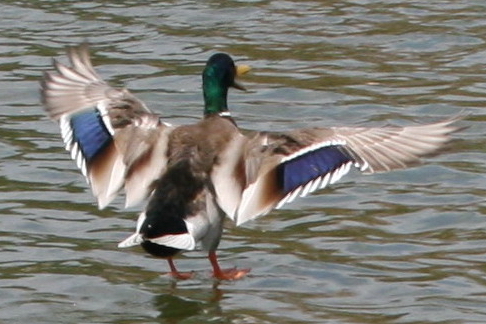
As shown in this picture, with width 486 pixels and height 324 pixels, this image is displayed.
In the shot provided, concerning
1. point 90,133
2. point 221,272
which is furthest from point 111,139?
point 221,272

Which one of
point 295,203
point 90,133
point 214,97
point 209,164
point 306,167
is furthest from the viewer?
point 295,203

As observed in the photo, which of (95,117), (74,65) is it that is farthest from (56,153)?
(95,117)

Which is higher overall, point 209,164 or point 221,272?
point 209,164

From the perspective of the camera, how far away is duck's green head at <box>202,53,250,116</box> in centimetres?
1005

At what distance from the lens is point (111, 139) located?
9.17 metres

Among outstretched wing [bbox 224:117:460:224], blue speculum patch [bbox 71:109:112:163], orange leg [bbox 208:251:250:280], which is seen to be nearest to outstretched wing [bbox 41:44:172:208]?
blue speculum patch [bbox 71:109:112:163]

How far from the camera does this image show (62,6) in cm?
1566

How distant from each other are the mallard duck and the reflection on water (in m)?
0.35

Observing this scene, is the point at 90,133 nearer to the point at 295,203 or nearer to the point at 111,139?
the point at 111,139

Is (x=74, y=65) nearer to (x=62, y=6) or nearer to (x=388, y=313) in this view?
(x=388, y=313)

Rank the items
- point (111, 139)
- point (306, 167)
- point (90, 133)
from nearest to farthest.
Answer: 1. point (306, 167)
2. point (111, 139)
3. point (90, 133)

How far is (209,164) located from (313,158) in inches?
22.5

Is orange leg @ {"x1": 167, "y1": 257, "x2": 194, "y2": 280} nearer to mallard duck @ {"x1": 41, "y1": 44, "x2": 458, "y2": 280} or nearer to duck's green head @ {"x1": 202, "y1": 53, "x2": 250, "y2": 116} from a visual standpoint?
mallard duck @ {"x1": 41, "y1": 44, "x2": 458, "y2": 280}

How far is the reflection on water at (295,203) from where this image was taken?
8.92 metres
